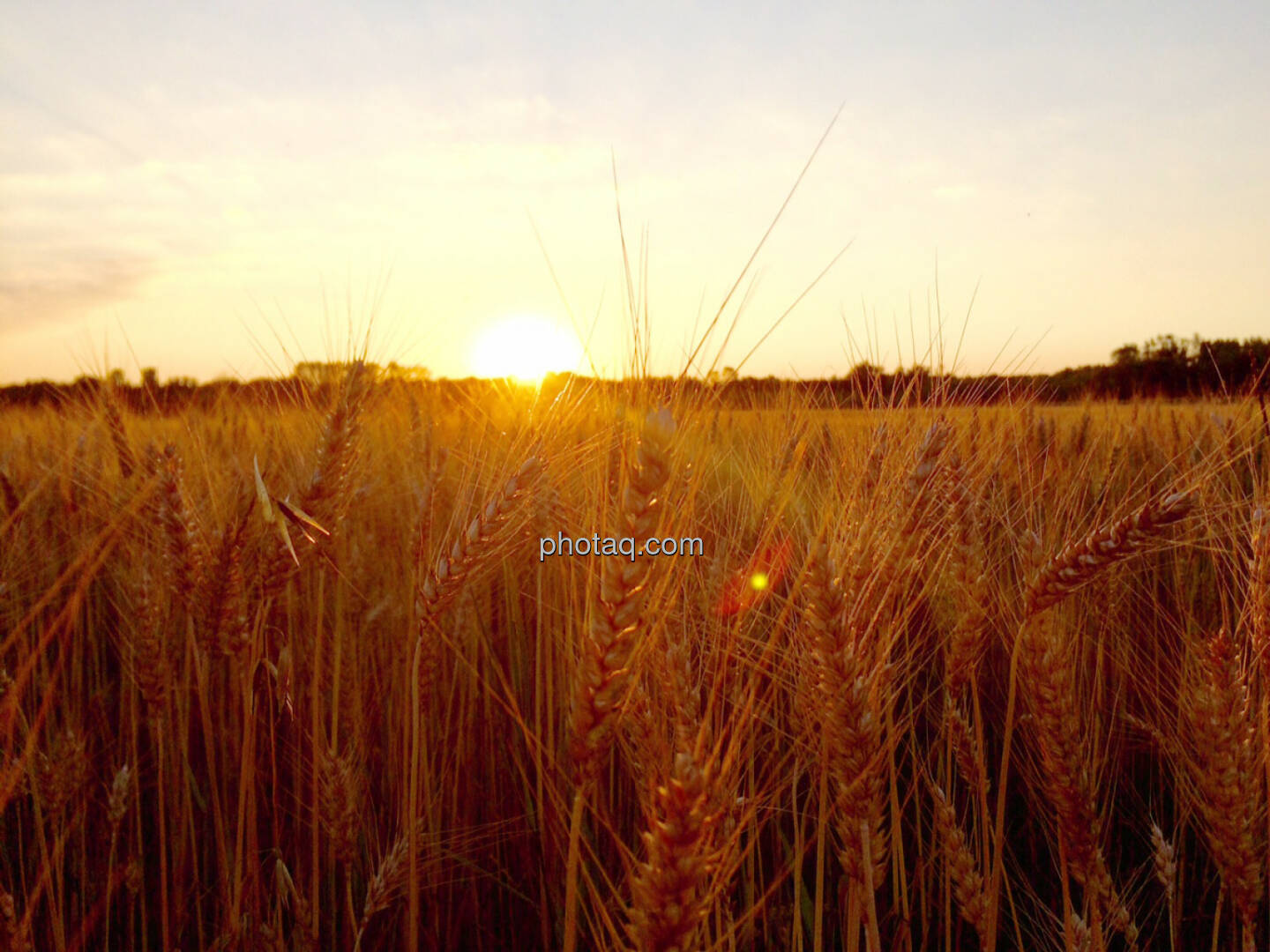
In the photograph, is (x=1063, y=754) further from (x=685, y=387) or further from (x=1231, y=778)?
(x=685, y=387)

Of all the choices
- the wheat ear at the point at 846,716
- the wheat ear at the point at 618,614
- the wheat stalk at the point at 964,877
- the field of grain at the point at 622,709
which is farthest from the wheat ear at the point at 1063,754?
the wheat ear at the point at 618,614

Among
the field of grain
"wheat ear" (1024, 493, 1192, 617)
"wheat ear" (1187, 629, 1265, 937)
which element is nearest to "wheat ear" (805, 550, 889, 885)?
the field of grain

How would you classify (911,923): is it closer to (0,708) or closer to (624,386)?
(624,386)

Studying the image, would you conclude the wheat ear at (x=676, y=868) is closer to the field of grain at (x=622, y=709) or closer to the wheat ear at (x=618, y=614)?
the field of grain at (x=622, y=709)

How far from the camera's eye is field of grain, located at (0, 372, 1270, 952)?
39.8 inches

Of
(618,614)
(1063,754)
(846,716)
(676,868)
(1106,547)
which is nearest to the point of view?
(676,868)

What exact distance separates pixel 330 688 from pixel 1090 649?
2042 mm

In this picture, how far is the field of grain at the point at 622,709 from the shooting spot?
1010 mm

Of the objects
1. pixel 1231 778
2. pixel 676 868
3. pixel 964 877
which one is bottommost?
pixel 964 877

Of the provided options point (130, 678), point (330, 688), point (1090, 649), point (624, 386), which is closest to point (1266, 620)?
point (1090, 649)

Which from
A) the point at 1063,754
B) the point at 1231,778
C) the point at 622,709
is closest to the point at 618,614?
the point at 622,709

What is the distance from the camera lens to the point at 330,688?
1.74 meters

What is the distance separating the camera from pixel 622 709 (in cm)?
87

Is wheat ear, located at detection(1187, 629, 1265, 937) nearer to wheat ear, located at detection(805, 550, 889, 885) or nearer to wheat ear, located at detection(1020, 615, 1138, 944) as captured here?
wheat ear, located at detection(1020, 615, 1138, 944)
